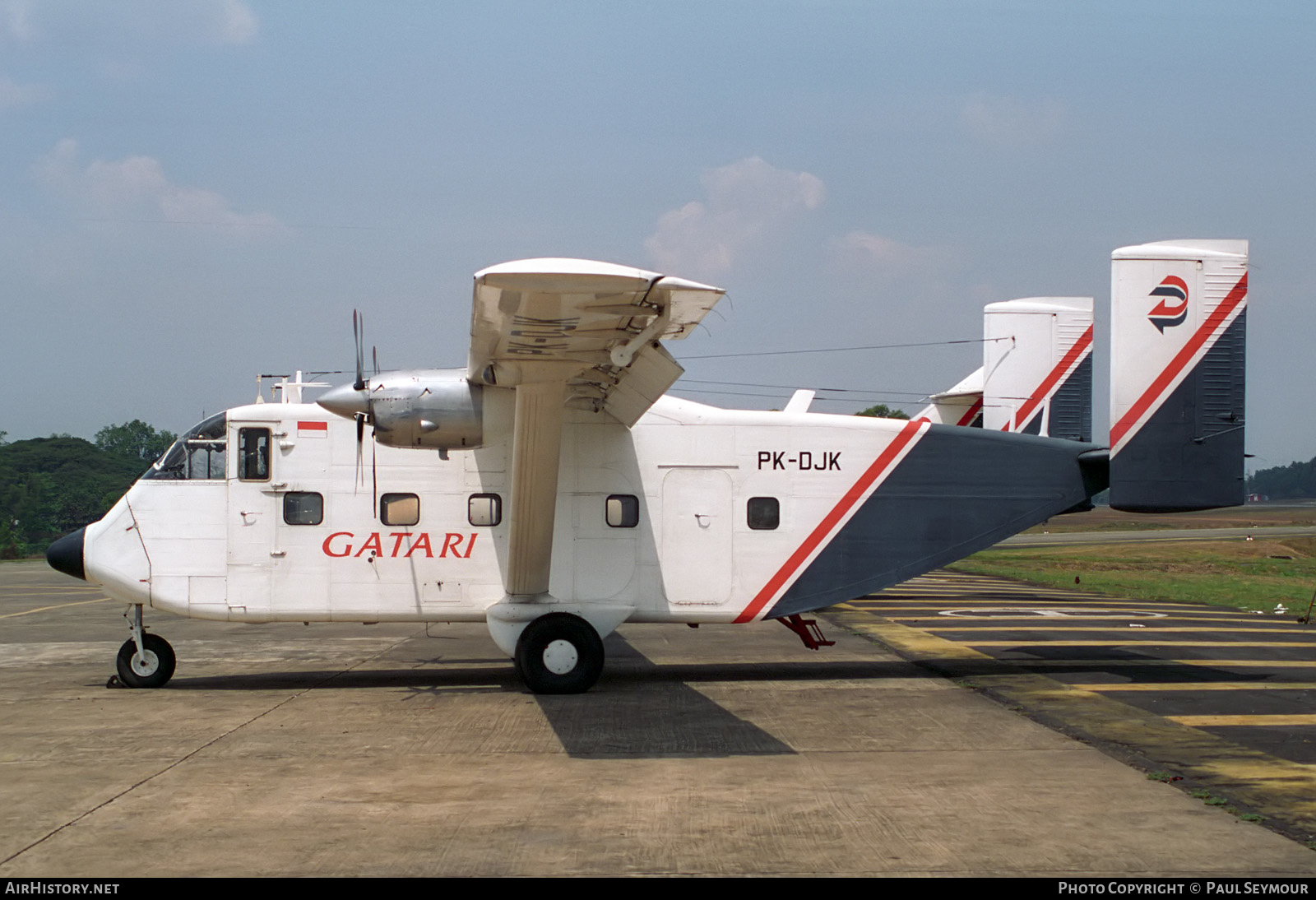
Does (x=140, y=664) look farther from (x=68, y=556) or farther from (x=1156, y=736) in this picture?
(x=1156, y=736)

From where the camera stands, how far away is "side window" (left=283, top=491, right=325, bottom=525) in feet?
37.5

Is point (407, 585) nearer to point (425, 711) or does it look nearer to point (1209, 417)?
point (425, 711)

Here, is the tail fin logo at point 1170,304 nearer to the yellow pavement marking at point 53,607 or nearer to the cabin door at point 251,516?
the cabin door at point 251,516

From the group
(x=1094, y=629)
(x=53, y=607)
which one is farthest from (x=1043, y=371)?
(x=53, y=607)

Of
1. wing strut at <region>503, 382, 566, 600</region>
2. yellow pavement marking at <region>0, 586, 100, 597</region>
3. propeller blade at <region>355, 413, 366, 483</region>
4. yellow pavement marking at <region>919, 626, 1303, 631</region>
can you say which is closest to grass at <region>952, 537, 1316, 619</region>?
yellow pavement marking at <region>919, 626, 1303, 631</region>

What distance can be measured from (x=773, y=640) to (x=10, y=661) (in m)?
10.3

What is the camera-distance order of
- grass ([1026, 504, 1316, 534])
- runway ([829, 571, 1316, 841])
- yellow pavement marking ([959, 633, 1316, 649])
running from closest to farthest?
1. runway ([829, 571, 1316, 841])
2. yellow pavement marking ([959, 633, 1316, 649])
3. grass ([1026, 504, 1316, 534])

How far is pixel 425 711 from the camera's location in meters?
10.1

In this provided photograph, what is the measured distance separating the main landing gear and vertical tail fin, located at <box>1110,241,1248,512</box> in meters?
10.5

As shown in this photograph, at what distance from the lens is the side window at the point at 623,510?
11.7 metres

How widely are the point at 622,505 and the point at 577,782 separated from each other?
456cm

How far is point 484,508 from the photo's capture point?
38.0 feet

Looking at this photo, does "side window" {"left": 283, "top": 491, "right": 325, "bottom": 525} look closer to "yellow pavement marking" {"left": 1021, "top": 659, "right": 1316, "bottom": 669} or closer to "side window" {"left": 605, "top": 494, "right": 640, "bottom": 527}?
"side window" {"left": 605, "top": 494, "right": 640, "bottom": 527}

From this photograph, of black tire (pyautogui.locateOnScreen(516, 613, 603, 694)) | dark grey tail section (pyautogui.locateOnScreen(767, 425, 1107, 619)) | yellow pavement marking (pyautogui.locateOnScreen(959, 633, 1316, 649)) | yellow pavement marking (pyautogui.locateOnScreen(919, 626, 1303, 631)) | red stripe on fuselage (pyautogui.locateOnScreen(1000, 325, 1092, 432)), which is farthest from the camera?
yellow pavement marking (pyautogui.locateOnScreen(919, 626, 1303, 631))
